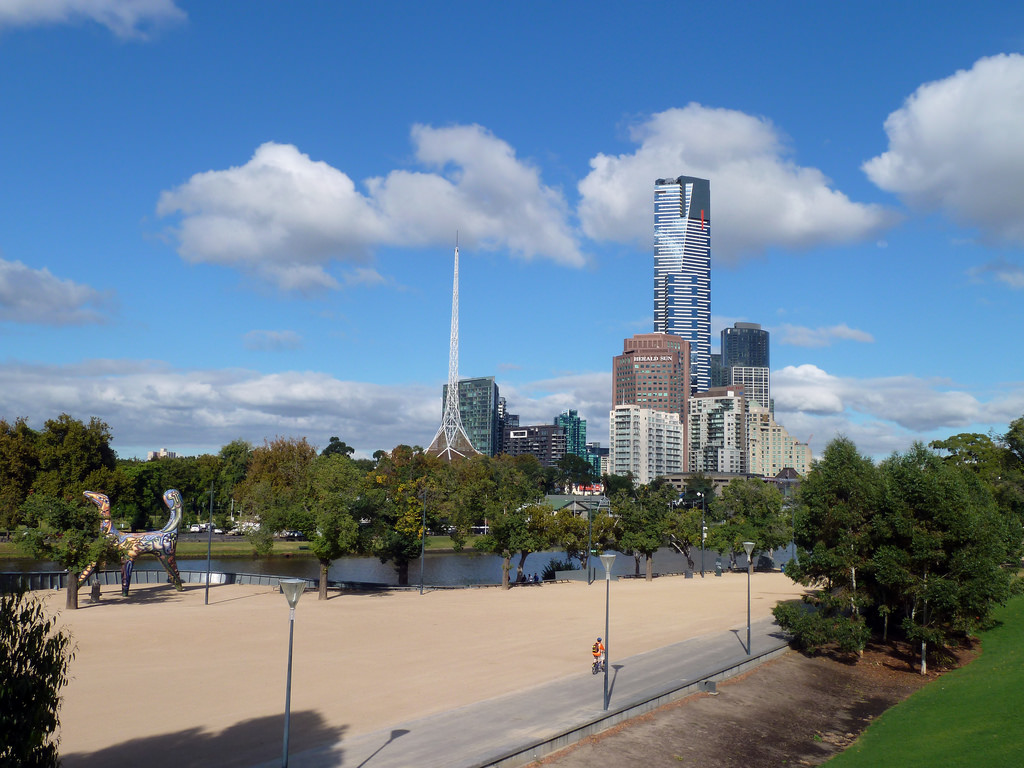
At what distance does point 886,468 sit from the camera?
38750mm

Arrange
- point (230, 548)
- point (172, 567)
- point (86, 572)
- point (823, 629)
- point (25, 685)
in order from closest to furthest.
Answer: point (25, 685), point (823, 629), point (86, 572), point (172, 567), point (230, 548)

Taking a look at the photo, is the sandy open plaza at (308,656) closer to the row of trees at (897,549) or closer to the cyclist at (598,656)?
the cyclist at (598,656)

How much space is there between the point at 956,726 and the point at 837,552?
1213 centimetres

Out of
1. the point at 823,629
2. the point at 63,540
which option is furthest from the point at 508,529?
the point at 63,540

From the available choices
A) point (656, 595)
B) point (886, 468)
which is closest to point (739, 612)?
point (656, 595)

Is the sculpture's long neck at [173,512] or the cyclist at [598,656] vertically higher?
the sculpture's long neck at [173,512]

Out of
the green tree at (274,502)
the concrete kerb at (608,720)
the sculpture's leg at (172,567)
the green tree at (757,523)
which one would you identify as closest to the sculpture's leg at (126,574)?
the sculpture's leg at (172,567)

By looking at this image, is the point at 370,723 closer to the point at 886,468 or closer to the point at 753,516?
the point at 886,468

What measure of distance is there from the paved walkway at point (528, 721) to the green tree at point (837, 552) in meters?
5.17

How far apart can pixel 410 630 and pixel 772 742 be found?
1940cm

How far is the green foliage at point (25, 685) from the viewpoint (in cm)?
1100

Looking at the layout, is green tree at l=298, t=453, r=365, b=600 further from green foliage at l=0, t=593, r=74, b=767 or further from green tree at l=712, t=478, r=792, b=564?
green tree at l=712, t=478, r=792, b=564

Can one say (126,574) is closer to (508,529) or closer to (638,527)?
(508,529)

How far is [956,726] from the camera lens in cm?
2444
